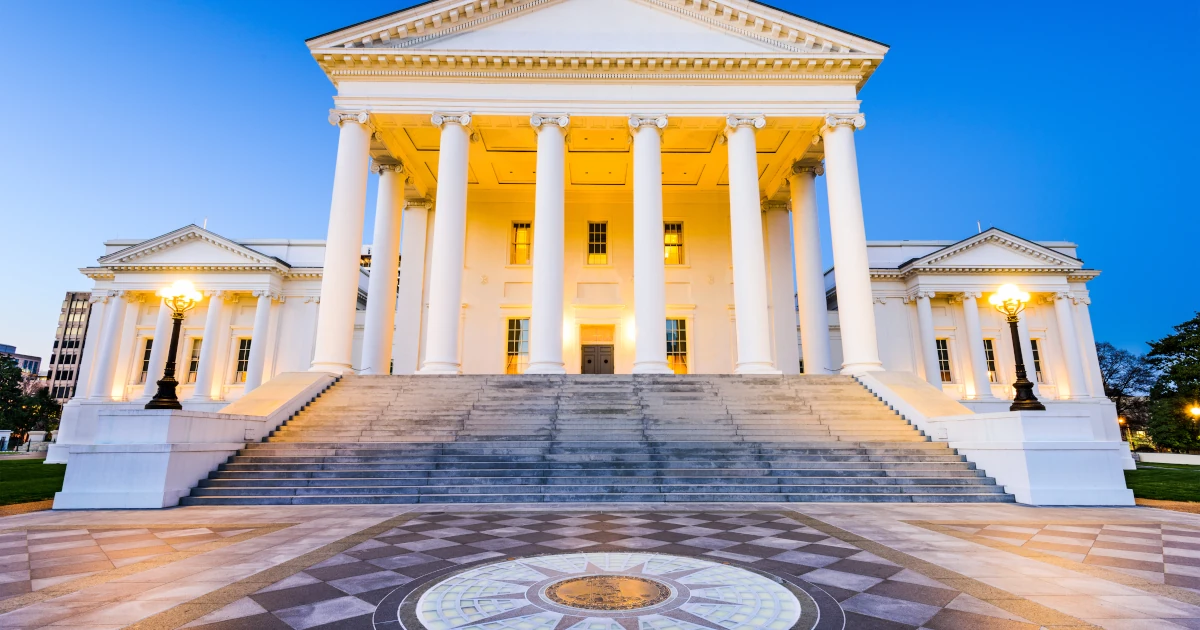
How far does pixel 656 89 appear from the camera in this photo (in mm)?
20000

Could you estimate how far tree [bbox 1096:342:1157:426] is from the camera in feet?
186

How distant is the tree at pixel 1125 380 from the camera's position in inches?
2235

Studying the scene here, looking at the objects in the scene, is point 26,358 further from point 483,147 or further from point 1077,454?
point 1077,454

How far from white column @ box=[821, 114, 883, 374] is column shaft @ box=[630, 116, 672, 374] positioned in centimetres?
615

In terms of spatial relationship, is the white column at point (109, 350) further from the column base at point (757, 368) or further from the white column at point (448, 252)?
the column base at point (757, 368)

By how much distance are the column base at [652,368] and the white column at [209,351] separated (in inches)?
1139

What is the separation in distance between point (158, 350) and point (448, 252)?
26.0 metres

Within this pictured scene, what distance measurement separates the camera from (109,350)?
3297 cm

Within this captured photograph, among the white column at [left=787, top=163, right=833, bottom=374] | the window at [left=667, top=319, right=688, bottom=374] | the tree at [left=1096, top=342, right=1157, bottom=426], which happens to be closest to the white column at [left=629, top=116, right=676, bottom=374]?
the white column at [left=787, top=163, right=833, bottom=374]

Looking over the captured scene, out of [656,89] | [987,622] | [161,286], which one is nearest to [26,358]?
[161,286]

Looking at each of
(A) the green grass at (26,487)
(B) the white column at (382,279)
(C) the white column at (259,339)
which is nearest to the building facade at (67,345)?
(C) the white column at (259,339)

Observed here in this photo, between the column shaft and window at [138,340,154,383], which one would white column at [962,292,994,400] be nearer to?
the column shaft

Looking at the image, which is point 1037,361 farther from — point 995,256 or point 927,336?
point 927,336

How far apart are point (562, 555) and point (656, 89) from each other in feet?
59.6
